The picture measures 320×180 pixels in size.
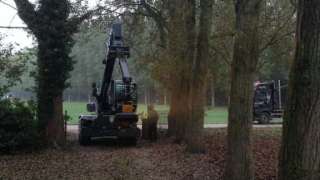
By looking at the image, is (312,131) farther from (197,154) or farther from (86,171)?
(197,154)

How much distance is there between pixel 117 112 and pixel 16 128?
4265 mm

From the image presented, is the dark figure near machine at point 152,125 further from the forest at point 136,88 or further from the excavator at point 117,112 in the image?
the excavator at point 117,112

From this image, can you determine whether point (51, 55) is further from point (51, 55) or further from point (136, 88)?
point (136, 88)

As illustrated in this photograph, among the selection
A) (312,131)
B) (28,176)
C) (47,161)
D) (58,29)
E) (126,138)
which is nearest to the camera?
(312,131)

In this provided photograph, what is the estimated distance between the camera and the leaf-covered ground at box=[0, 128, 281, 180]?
49.8 ft

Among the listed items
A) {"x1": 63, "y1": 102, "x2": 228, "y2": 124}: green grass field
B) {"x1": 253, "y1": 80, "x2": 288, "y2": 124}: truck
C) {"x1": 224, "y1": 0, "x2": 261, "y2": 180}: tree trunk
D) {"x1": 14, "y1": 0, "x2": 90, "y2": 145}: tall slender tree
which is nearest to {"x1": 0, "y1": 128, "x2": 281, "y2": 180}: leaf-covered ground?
{"x1": 14, "y1": 0, "x2": 90, "y2": 145}: tall slender tree

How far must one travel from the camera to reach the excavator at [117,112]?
75.0 feet

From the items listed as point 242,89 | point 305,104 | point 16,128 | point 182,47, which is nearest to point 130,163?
point 16,128

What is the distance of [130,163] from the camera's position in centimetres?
1741

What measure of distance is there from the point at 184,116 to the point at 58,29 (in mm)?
6813

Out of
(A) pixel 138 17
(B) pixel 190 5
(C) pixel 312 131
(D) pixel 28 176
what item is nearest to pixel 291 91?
(C) pixel 312 131

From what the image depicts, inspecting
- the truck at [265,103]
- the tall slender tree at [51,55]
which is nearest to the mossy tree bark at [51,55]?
the tall slender tree at [51,55]

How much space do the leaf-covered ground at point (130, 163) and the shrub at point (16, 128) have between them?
617 mm

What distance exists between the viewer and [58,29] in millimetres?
21203
